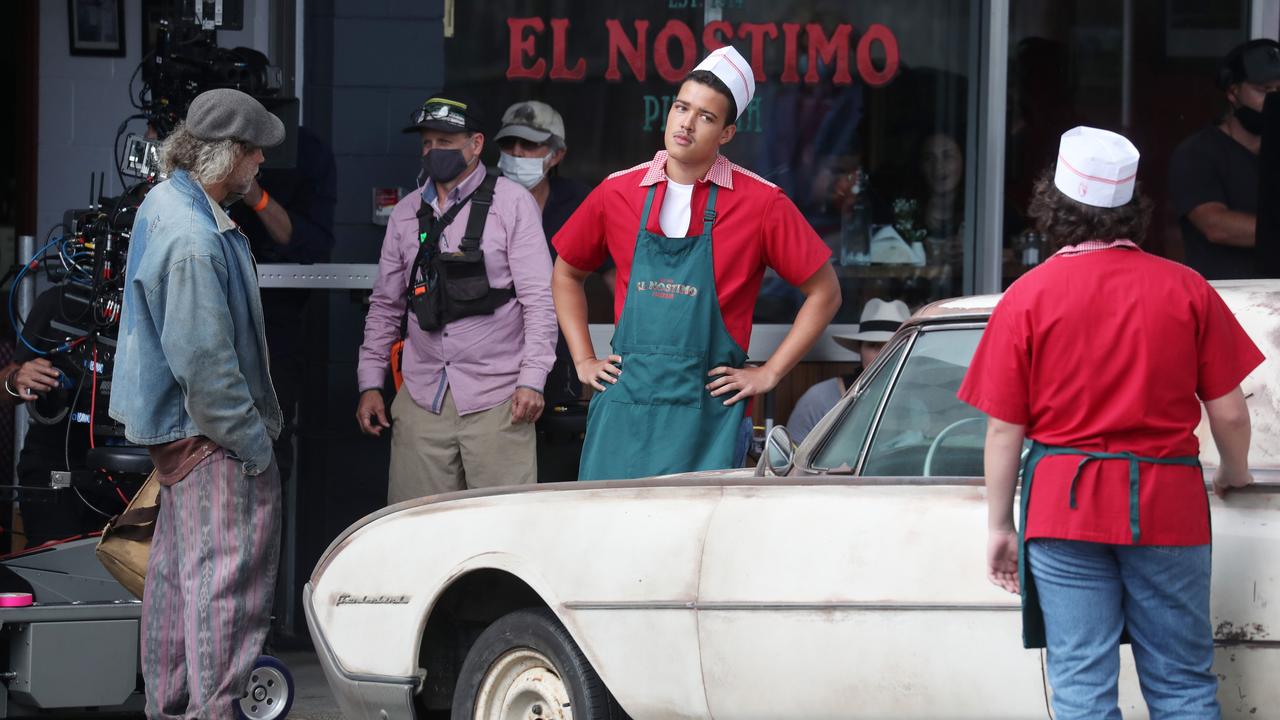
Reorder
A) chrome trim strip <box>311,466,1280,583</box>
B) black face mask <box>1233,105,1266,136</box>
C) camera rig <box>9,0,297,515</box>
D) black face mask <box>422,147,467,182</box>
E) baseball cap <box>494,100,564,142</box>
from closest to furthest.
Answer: chrome trim strip <box>311,466,1280,583</box>, camera rig <box>9,0,297,515</box>, black face mask <box>422,147,467,182</box>, black face mask <box>1233,105,1266,136</box>, baseball cap <box>494,100,564,142</box>

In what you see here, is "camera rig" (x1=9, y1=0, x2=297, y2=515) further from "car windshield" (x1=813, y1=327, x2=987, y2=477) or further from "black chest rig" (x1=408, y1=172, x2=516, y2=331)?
"car windshield" (x1=813, y1=327, x2=987, y2=477)

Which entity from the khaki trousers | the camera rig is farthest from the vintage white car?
the khaki trousers

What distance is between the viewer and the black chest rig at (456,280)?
691cm

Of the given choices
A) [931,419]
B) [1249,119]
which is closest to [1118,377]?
[931,419]

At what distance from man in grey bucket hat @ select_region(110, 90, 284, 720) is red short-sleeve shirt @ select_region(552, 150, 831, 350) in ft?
3.64

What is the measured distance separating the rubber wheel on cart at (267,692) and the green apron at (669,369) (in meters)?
1.37

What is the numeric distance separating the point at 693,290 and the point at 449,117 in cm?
228

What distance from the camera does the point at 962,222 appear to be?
28.2 ft

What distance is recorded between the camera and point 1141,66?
28.7ft

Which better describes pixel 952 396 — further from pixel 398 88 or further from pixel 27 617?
pixel 398 88

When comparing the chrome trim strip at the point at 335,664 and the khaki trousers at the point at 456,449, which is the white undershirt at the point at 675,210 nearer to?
the chrome trim strip at the point at 335,664

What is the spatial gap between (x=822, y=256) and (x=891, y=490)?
146 cm

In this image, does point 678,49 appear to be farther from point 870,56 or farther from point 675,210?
point 675,210

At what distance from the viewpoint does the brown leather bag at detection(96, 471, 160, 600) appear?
5.70 meters
